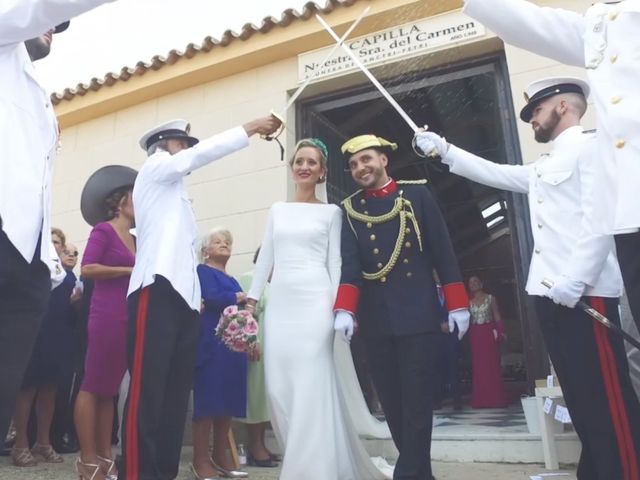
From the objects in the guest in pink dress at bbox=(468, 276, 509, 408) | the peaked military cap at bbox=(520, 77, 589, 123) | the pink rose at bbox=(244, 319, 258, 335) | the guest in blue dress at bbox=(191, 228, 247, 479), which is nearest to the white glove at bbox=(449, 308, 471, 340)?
the peaked military cap at bbox=(520, 77, 589, 123)

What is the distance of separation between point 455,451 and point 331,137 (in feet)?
11.5

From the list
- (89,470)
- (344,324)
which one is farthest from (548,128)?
(89,470)

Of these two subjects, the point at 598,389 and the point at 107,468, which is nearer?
the point at 598,389

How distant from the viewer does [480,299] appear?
22.4 feet

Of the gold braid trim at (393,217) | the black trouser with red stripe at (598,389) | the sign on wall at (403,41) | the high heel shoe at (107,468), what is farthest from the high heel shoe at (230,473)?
the sign on wall at (403,41)

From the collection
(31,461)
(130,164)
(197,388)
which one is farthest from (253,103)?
(31,461)

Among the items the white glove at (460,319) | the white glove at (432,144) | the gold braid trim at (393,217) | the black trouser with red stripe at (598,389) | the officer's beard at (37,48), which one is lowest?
the black trouser with red stripe at (598,389)

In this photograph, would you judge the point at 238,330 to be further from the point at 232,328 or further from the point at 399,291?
the point at 399,291

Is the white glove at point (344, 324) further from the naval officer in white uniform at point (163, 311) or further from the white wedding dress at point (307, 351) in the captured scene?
the naval officer in white uniform at point (163, 311)

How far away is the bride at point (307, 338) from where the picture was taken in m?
2.60

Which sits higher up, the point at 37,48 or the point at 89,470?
the point at 37,48

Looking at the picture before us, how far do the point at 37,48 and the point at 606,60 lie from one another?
183 cm

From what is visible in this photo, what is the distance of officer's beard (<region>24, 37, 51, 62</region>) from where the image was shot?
74.5 inches

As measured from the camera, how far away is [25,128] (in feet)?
5.57
